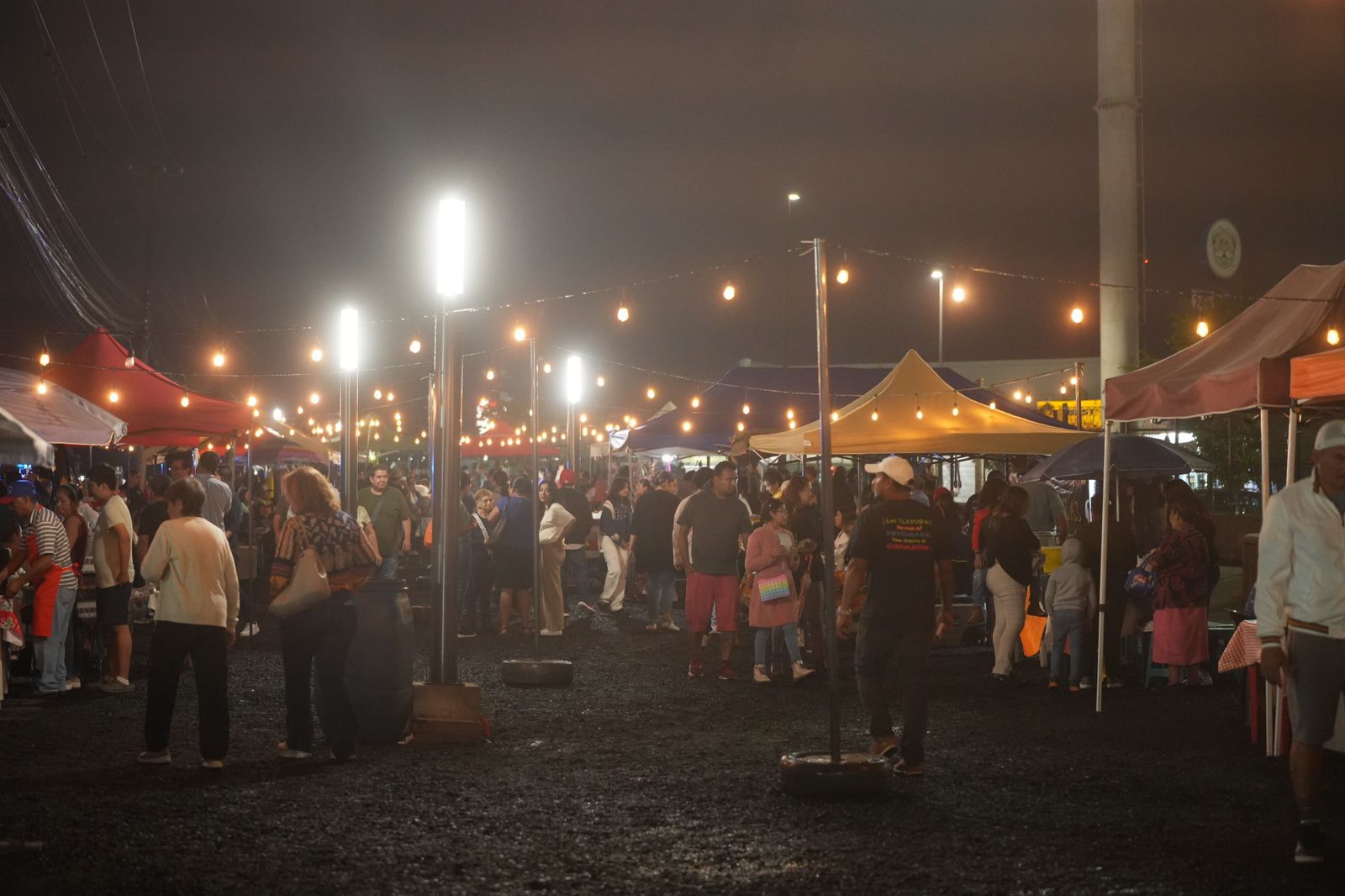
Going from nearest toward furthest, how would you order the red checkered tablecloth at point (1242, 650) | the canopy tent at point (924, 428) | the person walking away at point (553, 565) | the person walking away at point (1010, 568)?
1. the red checkered tablecloth at point (1242, 650)
2. the person walking away at point (1010, 568)
3. the person walking away at point (553, 565)
4. the canopy tent at point (924, 428)

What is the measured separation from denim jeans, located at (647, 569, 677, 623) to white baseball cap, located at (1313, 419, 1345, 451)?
448 inches

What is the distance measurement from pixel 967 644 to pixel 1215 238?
17.9m

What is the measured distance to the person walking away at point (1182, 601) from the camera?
11.6 m

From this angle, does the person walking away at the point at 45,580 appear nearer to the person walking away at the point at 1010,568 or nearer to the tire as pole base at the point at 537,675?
the tire as pole base at the point at 537,675

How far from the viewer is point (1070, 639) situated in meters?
11.6

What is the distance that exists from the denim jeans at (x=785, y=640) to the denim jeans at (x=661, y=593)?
450 cm

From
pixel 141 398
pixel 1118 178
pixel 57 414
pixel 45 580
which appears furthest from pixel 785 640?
pixel 1118 178

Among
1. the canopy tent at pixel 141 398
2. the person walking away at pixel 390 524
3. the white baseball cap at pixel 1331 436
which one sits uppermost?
the canopy tent at pixel 141 398

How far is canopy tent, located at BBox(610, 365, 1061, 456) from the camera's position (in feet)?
86.0

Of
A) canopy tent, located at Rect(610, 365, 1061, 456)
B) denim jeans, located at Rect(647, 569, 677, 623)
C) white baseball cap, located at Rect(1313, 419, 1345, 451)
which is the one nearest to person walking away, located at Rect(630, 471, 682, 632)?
denim jeans, located at Rect(647, 569, 677, 623)

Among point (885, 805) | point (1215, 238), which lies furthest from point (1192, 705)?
point (1215, 238)

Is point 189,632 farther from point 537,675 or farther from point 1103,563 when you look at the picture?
point 1103,563

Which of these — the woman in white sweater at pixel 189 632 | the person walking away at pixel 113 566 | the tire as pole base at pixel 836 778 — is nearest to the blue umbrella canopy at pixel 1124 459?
the tire as pole base at pixel 836 778

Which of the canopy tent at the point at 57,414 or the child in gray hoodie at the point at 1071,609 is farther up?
the canopy tent at the point at 57,414
